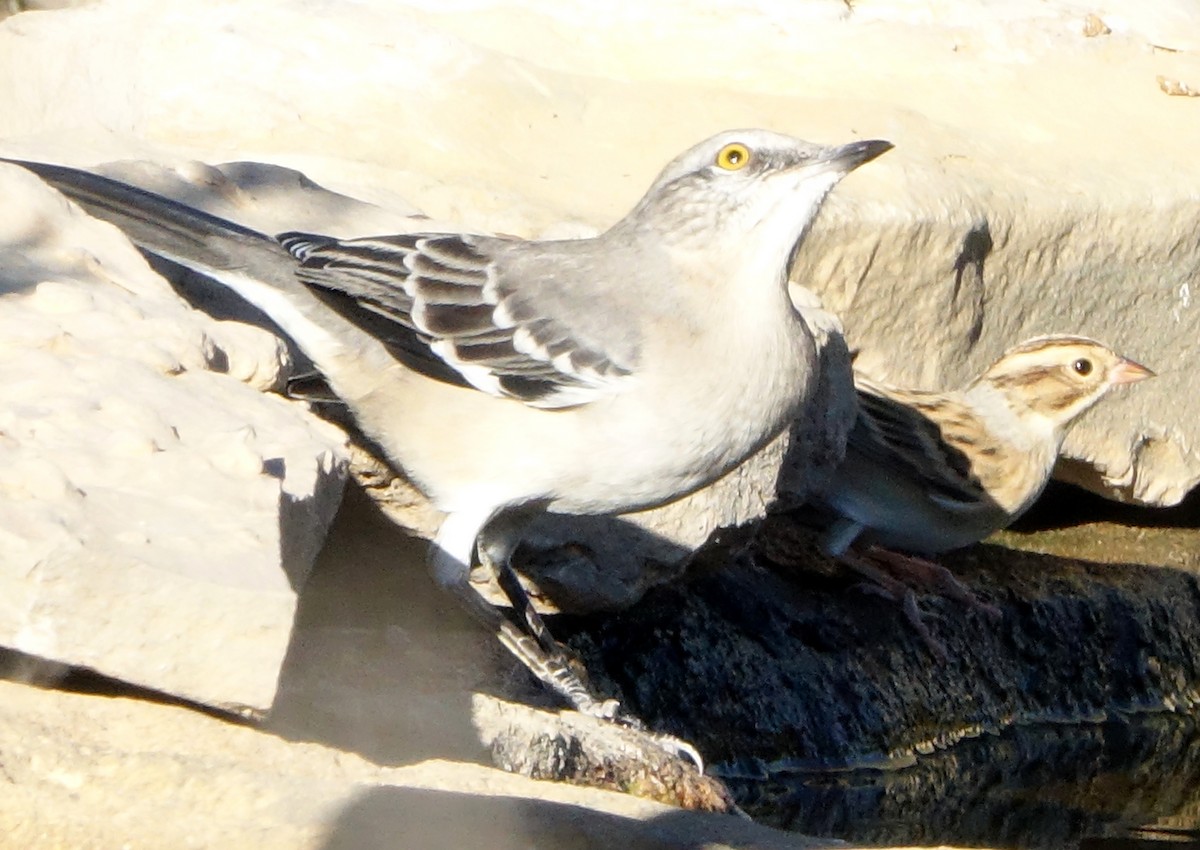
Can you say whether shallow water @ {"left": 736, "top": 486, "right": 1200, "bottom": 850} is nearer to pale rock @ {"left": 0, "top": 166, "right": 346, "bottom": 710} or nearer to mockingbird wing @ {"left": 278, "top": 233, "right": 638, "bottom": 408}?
mockingbird wing @ {"left": 278, "top": 233, "right": 638, "bottom": 408}

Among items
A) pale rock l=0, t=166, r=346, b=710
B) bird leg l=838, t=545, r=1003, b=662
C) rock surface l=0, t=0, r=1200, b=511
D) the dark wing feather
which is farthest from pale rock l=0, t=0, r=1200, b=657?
pale rock l=0, t=166, r=346, b=710

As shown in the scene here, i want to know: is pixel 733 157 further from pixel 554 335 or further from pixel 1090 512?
pixel 1090 512

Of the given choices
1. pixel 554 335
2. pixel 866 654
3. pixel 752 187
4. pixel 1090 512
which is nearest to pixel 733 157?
pixel 752 187

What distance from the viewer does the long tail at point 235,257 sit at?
5.44 m

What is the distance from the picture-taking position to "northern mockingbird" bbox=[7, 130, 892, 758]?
5.14m

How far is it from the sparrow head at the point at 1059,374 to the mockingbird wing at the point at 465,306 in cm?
308

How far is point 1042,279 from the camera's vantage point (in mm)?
8180

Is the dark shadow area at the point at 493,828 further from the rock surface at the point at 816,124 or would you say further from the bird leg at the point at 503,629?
the rock surface at the point at 816,124

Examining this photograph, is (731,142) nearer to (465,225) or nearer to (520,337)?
(520,337)

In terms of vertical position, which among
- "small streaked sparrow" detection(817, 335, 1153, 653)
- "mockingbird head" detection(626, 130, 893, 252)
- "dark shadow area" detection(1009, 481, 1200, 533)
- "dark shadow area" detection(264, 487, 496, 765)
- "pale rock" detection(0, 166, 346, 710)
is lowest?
"dark shadow area" detection(1009, 481, 1200, 533)

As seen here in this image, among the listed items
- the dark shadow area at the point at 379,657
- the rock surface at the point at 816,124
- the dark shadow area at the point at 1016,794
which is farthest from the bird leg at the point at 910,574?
the dark shadow area at the point at 379,657

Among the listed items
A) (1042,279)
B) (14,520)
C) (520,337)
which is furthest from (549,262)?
(1042,279)

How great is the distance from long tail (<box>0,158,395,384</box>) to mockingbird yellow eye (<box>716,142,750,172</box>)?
4.03ft

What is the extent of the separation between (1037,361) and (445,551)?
355cm
